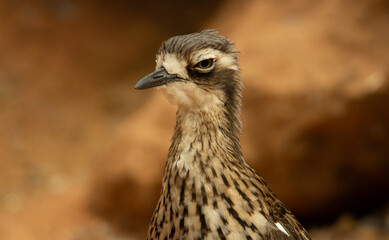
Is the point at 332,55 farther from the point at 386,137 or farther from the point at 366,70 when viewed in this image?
the point at 386,137

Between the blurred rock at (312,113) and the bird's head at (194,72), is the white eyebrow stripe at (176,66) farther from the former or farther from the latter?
the blurred rock at (312,113)

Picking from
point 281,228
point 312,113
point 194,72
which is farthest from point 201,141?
point 312,113

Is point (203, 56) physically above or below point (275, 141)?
below

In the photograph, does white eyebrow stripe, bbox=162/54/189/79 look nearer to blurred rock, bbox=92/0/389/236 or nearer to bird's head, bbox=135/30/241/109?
bird's head, bbox=135/30/241/109

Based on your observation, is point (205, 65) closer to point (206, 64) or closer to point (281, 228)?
point (206, 64)

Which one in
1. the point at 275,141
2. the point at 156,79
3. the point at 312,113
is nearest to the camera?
the point at 156,79

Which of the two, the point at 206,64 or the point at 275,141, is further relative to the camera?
the point at 275,141

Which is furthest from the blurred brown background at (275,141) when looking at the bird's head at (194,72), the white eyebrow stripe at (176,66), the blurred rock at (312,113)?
the white eyebrow stripe at (176,66)
